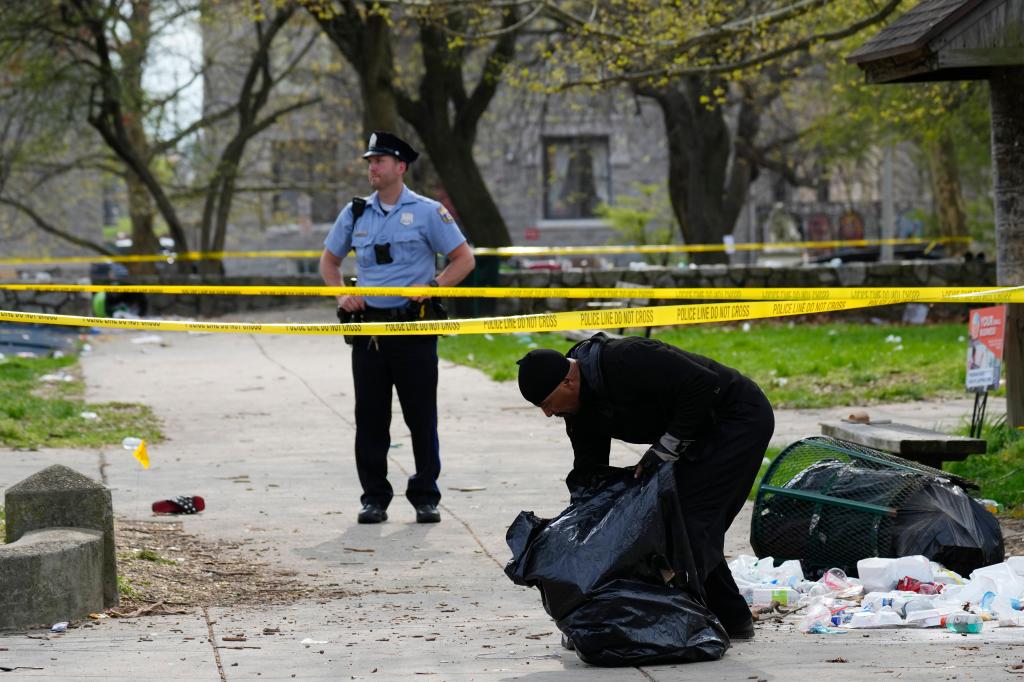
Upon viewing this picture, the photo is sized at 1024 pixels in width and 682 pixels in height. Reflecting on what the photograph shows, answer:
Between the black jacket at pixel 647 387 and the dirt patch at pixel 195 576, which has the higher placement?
the black jacket at pixel 647 387

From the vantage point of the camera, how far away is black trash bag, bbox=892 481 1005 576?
19.7 ft

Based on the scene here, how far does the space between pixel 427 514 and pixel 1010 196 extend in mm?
4151

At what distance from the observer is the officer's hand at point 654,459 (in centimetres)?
505

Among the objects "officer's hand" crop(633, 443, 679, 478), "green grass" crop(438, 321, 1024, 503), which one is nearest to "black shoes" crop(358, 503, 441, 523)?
"green grass" crop(438, 321, 1024, 503)

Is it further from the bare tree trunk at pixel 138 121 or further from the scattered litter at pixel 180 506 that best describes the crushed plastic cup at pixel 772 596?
the bare tree trunk at pixel 138 121

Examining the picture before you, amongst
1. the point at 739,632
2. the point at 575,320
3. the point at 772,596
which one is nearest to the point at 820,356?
the point at 575,320

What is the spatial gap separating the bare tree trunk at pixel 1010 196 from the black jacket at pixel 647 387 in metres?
4.23

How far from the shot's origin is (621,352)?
5035mm

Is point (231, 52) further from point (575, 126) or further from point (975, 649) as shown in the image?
point (975, 649)

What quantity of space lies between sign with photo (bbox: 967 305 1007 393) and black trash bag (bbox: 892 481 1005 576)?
8.09 feet

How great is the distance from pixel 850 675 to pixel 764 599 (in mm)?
1152

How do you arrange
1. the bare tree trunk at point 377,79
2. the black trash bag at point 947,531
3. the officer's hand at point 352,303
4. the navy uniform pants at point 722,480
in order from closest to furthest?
1. the navy uniform pants at point 722,480
2. the black trash bag at point 947,531
3. the officer's hand at point 352,303
4. the bare tree trunk at point 377,79

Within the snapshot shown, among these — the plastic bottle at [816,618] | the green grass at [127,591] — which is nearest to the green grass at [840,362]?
the plastic bottle at [816,618]

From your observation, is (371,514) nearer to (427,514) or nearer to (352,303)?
(427,514)
